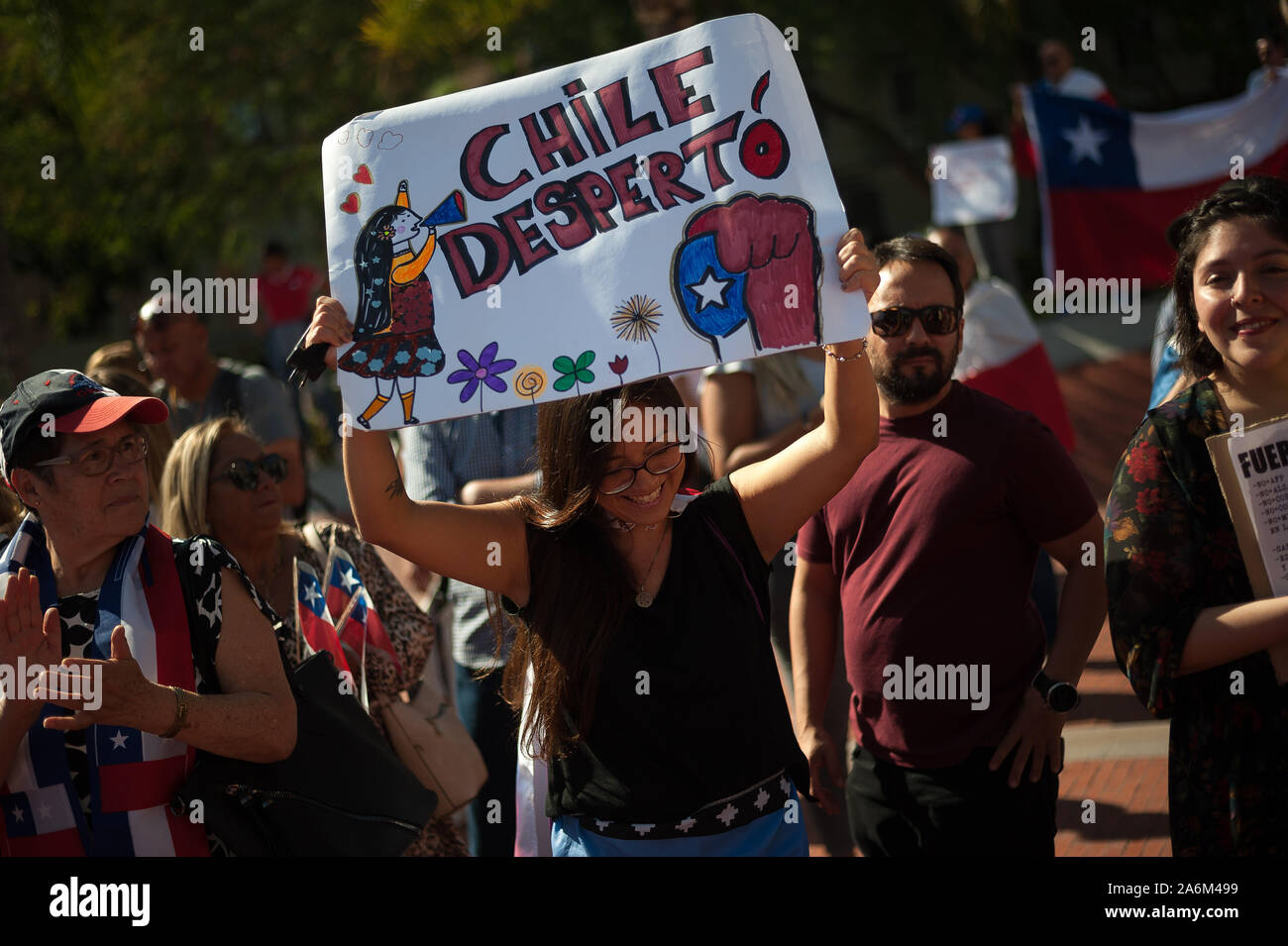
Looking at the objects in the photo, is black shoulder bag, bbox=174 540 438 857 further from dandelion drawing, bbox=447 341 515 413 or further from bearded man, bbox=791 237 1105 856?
bearded man, bbox=791 237 1105 856

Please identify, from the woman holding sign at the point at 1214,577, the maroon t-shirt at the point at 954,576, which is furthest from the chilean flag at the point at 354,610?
the woman holding sign at the point at 1214,577

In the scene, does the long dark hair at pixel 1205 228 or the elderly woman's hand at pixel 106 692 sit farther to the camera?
the long dark hair at pixel 1205 228

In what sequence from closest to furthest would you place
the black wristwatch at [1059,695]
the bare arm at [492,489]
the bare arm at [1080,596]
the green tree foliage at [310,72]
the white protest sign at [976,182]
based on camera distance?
the black wristwatch at [1059,695] < the bare arm at [1080,596] < the bare arm at [492,489] < the white protest sign at [976,182] < the green tree foliage at [310,72]

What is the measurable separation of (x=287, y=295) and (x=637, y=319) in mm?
12973

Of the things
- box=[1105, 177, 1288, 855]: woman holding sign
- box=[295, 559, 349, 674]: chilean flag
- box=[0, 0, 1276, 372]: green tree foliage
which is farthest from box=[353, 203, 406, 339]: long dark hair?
box=[0, 0, 1276, 372]: green tree foliage

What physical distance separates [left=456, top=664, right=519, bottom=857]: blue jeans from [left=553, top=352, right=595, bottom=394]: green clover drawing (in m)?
1.81

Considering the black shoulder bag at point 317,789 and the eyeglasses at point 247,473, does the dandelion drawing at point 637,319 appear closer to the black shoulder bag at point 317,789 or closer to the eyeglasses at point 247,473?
the black shoulder bag at point 317,789

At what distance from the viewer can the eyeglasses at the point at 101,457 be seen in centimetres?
293

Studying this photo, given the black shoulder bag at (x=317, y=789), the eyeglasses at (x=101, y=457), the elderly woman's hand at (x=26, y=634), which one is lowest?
the black shoulder bag at (x=317, y=789)

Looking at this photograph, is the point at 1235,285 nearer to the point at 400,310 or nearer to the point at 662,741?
the point at 662,741

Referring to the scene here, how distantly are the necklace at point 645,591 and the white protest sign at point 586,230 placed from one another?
14.9 inches

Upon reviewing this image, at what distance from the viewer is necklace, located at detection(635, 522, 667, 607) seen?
2.84 metres

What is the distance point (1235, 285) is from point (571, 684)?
1.61 metres

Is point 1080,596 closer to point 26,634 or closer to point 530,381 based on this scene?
point 530,381
